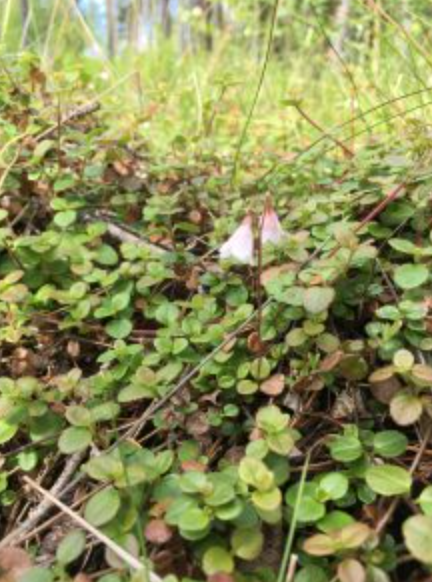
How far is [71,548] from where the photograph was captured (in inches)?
30.6

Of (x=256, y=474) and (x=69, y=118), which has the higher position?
(x=69, y=118)

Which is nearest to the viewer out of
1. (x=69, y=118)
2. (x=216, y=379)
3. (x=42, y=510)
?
(x=42, y=510)

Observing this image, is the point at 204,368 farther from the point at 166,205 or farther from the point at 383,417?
the point at 166,205

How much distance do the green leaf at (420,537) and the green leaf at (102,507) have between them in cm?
32

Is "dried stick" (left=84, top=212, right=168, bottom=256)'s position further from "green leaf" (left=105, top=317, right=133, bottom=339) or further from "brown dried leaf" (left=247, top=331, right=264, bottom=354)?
"brown dried leaf" (left=247, top=331, right=264, bottom=354)

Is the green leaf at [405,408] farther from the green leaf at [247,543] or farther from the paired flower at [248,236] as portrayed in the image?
the paired flower at [248,236]

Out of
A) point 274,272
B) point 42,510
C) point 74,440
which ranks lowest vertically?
point 42,510

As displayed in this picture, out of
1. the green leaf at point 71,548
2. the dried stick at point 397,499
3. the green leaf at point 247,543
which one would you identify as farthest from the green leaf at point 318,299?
the green leaf at point 71,548

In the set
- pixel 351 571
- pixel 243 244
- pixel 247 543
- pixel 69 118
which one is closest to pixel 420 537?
pixel 351 571

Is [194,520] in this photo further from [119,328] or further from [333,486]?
[119,328]

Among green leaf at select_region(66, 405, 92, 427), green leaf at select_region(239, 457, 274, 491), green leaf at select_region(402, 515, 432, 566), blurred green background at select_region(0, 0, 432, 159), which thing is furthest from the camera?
blurred green background at select_region(0, 0, 432, 159)

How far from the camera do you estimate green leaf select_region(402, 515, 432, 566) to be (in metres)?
0.68

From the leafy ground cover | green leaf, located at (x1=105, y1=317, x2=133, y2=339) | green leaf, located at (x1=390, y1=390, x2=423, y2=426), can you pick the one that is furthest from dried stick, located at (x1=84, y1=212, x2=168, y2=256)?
green leaf, located at (x1=390, y1=390, x2=423, y2=426)

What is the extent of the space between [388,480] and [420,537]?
0.11 metres
